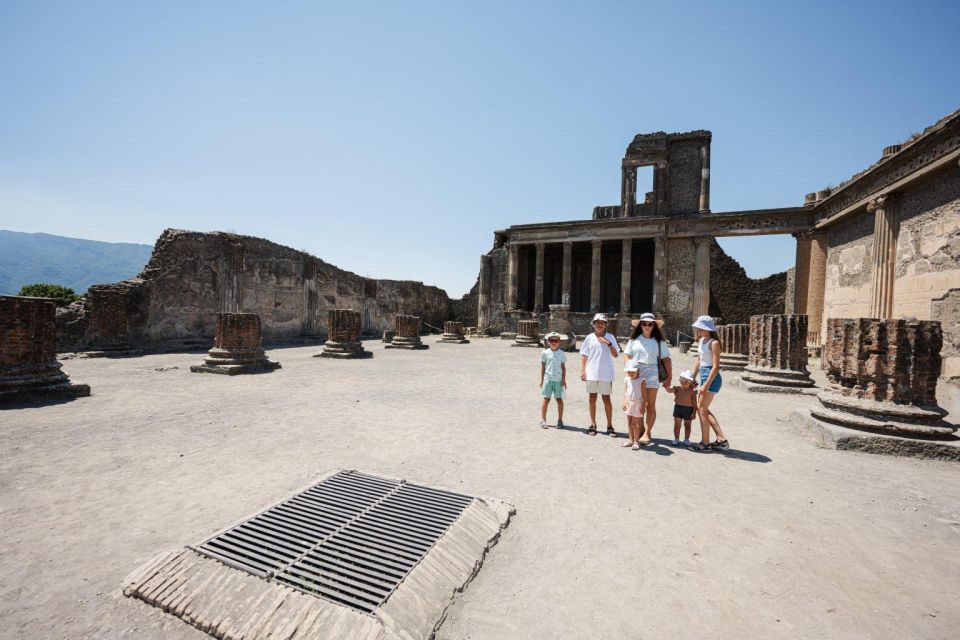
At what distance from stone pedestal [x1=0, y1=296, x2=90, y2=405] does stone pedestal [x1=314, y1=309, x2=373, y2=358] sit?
5.87 metres

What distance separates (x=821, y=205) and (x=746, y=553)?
20047 mm

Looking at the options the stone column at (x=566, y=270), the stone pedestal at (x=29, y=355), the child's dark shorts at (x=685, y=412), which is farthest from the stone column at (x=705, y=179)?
the stone pedestal at (x=29, y=355)

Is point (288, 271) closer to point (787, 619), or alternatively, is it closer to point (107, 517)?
point (107, 517)

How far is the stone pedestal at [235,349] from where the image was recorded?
8.71 meters

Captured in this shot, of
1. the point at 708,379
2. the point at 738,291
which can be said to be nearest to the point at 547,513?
the point at 708,379

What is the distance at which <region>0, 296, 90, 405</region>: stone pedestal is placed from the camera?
575cm

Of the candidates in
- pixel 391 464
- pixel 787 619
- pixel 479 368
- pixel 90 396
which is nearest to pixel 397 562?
pixel 391 464

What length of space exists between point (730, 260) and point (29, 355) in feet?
106

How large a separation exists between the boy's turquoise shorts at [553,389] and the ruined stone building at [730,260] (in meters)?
9.07

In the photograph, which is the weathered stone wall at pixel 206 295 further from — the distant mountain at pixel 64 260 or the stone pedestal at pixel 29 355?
the distant mountain at pixel 64 260

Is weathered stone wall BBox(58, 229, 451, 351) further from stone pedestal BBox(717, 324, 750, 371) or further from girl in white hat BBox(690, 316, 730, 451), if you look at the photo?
stone pedestal BBox(717, 324, 750, 371)

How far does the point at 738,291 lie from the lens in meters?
27.4

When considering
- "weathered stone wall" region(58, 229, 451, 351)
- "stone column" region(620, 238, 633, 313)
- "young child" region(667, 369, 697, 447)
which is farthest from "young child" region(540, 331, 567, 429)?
"stone column" region(620, 238, 633, 313)

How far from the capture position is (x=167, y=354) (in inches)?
452
